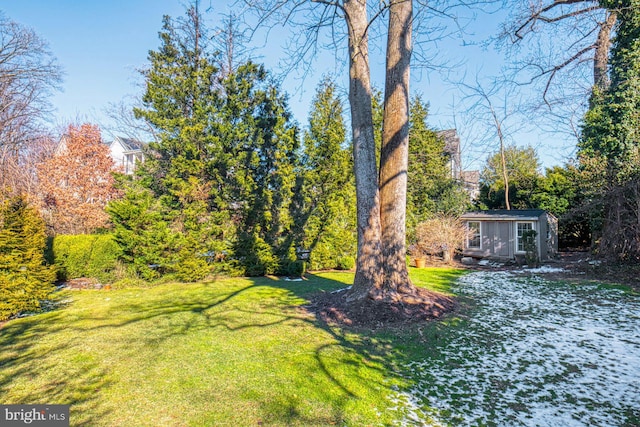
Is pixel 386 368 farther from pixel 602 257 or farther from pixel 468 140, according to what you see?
Answer: pixel 468 140

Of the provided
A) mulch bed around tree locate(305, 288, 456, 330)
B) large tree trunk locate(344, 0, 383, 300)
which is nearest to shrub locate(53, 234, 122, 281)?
mulch bed around tree locate(305, 288, 456, 330)

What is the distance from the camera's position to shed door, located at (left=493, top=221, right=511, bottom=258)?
14.3 m

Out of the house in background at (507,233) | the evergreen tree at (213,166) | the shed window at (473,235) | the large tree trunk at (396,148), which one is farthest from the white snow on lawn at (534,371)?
the shed window at (473,235)

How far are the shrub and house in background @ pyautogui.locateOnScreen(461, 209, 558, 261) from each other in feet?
47.8

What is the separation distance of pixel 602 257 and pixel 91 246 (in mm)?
16008

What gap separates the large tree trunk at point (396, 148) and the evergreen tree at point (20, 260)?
653cm

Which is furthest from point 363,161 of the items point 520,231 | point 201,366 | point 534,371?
point 520,231

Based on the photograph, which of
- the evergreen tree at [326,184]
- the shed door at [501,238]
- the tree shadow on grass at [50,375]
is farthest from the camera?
the shed door at [501,238]

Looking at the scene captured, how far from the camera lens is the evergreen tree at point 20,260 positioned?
5516mm

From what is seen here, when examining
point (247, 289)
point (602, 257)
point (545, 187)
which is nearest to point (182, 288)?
point (247, 289)

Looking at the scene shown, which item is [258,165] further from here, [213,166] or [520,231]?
[520,231]

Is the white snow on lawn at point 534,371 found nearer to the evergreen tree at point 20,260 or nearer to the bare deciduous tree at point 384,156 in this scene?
the bare deciduous tree at point 384,156

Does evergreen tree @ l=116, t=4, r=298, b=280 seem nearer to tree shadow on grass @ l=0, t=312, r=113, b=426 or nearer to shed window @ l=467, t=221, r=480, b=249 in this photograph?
tree shadow on grass @ l=0, t=312, r=113, b=426

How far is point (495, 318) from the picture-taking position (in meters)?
5.49
